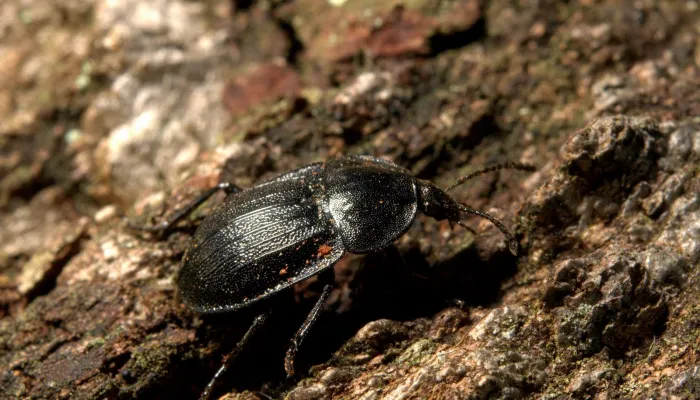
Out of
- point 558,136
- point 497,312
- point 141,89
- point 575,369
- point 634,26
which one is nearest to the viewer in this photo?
point 575,369

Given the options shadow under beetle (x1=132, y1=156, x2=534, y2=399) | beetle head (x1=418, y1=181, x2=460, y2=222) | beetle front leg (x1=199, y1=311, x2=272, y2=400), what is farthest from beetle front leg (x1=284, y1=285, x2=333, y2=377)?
beetle head (x1=418, y1=181, x2=460, y2=222)

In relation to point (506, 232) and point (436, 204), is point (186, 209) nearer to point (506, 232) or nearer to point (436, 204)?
point (436, 204)

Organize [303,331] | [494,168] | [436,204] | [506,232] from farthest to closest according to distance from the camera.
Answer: [494,168], [436,204], [506,232], [303,331]

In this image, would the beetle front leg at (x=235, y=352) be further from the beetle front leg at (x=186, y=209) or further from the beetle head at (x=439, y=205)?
the beetle head at (x=439, y=205)

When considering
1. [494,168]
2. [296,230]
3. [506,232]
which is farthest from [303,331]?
[494,168]

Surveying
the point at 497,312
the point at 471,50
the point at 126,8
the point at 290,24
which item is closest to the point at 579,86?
the point at 471,50

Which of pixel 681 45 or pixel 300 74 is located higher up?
pixel 300 74

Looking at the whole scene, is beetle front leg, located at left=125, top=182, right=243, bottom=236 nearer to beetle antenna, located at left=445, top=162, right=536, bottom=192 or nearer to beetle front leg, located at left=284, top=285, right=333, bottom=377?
beetle front leg, located at left=284, top=285, right=333, bottom=377

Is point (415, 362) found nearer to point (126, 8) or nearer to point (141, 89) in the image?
point (141, 89)
